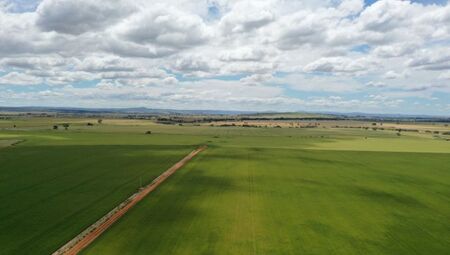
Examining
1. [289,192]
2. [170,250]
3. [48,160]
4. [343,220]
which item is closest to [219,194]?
[289,192]

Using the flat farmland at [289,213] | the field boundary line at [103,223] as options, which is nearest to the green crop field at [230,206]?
the flat farmland at [289,213]

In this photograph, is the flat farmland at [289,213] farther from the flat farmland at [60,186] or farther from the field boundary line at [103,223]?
the flat farmland at [60,186]

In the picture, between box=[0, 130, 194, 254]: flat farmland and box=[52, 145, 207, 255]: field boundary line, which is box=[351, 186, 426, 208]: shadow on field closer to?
box=[52, 145, 207, 255]: field boundary line

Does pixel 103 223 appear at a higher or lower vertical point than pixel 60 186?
lower

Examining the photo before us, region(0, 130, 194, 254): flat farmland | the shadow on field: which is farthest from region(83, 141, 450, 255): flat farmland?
region(0, 130, 194, 254): flat farmland

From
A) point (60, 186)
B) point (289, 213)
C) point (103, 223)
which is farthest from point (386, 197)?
point (60, 186)

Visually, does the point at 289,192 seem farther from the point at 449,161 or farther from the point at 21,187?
the point at 449,161

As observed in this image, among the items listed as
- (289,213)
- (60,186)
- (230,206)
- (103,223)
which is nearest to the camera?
(103,223)

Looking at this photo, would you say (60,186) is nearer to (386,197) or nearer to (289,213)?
(289,213)
